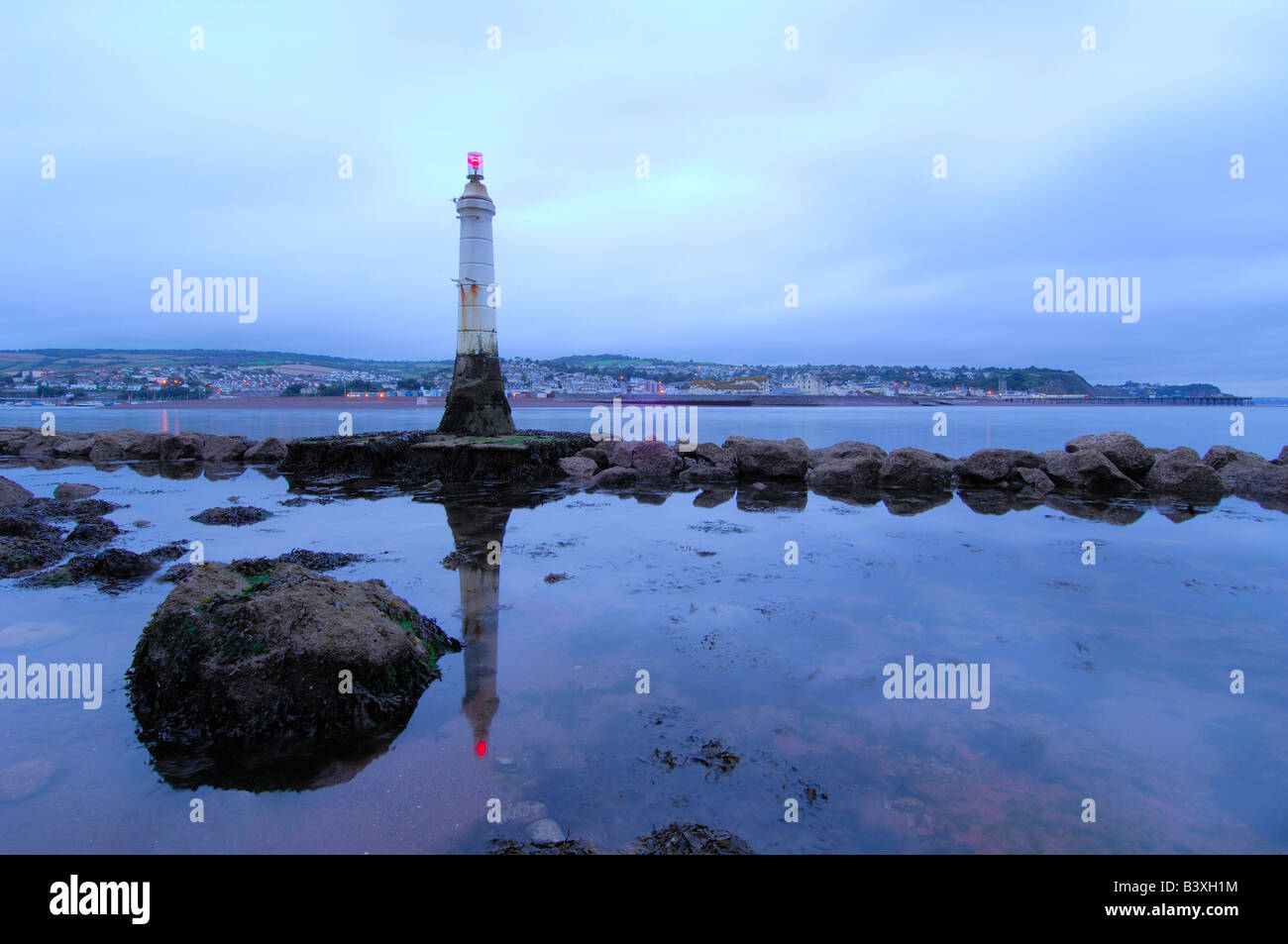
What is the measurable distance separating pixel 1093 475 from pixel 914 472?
11.4 ft

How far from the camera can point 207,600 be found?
15.7 feet

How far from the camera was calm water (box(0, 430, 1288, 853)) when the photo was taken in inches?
129

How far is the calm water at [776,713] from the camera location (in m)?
3.27

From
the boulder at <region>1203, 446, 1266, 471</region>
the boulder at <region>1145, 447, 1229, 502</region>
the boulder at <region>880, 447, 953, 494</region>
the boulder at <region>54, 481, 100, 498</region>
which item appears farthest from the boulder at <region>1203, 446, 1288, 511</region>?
the boulder at <region>54, 481, 100, 498</region>

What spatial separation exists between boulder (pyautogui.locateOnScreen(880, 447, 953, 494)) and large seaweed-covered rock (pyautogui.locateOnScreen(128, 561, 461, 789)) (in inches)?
490

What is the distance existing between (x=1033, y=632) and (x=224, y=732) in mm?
6327

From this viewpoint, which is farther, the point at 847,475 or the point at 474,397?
the point at 474,397

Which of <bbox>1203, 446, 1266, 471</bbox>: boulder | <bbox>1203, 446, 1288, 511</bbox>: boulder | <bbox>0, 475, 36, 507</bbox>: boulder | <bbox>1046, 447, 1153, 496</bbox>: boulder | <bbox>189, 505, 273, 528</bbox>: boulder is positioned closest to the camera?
<bbox>189, 505, 273, 528</bbox>: boulder

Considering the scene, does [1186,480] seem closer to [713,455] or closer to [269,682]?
[713,455]

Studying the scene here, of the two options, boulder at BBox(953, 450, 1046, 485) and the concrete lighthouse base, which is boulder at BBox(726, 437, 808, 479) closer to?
boulder at BBox(953, 450, 1046, 485)

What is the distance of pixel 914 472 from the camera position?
14781 mm

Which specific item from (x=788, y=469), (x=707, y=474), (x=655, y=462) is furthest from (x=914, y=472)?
(x=655, y=462)
